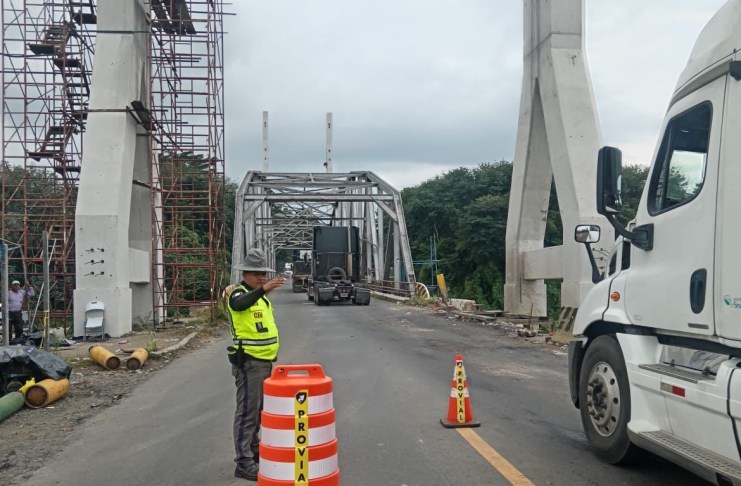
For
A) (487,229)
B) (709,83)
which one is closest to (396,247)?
(487,229)

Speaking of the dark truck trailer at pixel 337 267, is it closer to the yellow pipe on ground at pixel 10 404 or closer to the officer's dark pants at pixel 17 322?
the officer's dark pants at pixel 17 322

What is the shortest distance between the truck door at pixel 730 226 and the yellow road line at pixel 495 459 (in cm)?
196

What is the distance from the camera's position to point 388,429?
6641mm

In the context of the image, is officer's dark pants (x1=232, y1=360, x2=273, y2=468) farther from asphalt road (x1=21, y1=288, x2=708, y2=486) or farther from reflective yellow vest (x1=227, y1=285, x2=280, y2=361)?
asphalt road (x1=21, y1=288, x2=708, y2=486)

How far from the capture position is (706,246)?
404 cm

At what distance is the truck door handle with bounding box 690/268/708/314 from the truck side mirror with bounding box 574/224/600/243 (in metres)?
1.42

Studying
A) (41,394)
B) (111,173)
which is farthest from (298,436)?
(111,173)

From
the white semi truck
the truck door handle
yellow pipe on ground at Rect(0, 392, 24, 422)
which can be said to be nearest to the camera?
the white semi truck

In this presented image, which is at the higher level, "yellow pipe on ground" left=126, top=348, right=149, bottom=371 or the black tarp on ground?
the black tarp on ground

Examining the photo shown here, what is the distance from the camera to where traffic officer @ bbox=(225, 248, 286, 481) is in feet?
16.7

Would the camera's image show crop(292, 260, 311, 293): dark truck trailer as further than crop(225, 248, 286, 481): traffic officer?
Yes

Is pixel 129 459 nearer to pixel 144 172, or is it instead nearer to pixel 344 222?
pixel 144 172

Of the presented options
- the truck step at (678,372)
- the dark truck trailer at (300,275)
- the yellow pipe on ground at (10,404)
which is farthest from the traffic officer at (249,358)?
the dark truck trailer at (300,275)

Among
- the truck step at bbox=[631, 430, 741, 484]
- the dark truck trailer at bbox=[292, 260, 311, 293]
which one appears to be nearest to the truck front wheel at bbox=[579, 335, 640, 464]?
the truck step at bbox=[631, 430, 741, 484]
